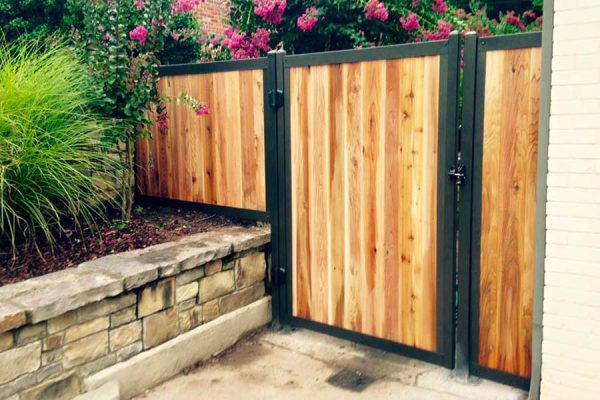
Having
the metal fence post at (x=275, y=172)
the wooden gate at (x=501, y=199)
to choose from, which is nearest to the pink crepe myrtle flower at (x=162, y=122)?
the metal fence post at (x=275, y=172)

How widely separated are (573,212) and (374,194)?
122 cm

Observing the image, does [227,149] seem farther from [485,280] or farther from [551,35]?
[551,35]

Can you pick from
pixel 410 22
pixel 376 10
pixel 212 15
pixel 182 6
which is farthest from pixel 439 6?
pixel 212 15

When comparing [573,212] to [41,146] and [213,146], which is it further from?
[41,146]

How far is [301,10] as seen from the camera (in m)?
5.57

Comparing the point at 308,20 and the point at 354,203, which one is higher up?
the point at 308,20

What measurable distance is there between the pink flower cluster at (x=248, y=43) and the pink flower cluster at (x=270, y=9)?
7.2 inches

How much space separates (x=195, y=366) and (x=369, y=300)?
1172mm

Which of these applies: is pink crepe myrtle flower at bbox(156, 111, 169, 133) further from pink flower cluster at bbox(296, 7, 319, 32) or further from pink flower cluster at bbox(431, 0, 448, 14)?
pink flower cluster at bbox(431, 0, 448, 14)

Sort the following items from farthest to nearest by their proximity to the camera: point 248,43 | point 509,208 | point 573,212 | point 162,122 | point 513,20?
point 513,20 → point 248,43 → point 162,122 → point 509,208 → point 573,212

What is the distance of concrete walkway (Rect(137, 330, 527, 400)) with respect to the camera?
345cm

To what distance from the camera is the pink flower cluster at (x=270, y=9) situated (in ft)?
17.5

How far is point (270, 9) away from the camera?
5328mm

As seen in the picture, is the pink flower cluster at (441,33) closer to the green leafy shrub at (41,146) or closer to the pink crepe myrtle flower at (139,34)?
the pink crepe myrtle flower at (139,34)
